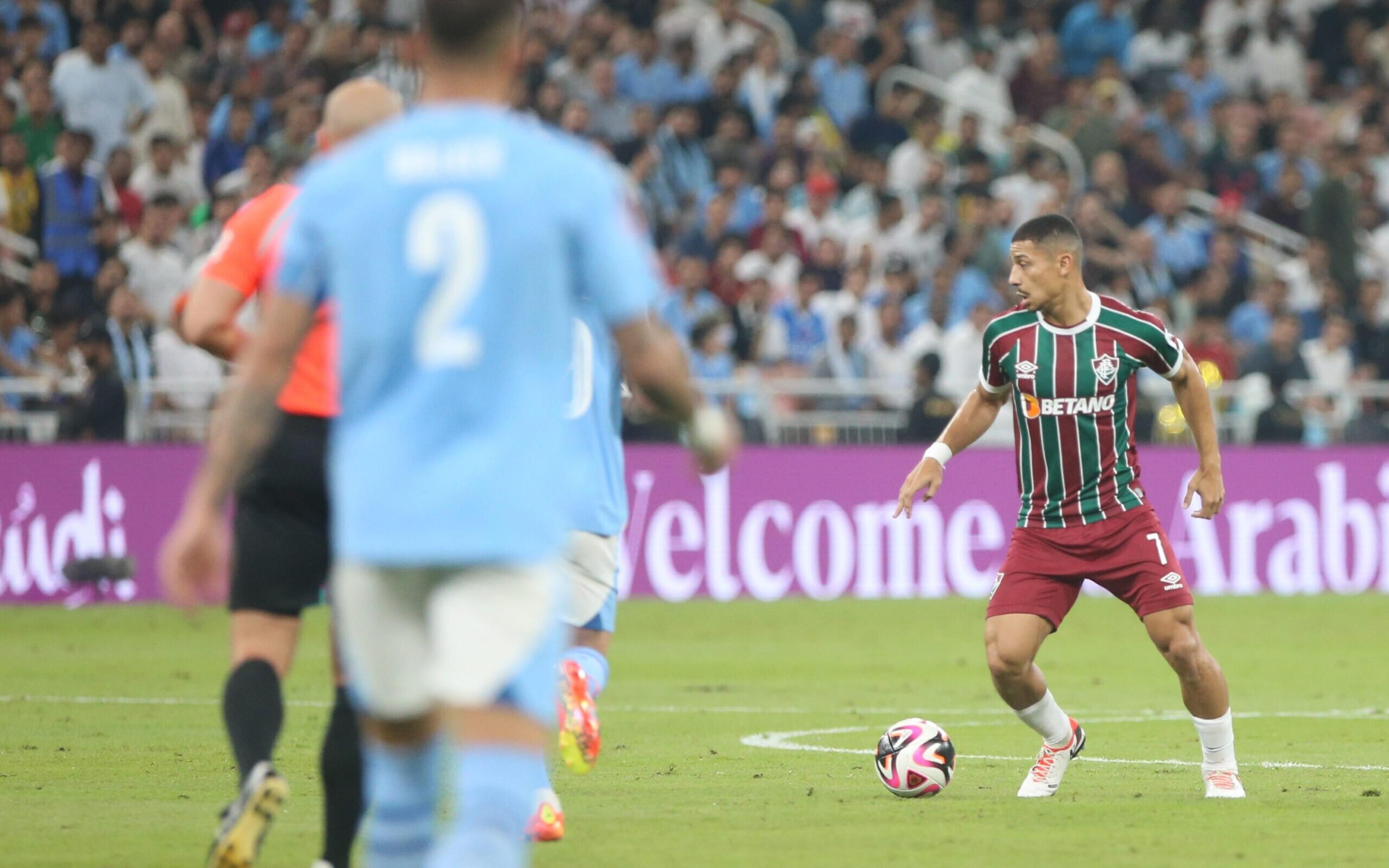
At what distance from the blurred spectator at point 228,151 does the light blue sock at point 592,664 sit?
13792 mm

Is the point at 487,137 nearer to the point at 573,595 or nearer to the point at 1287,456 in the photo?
the point at 573,595

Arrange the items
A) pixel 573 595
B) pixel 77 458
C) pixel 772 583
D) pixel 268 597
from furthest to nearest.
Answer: pixel 772 583
pixel 77 458
pixel 573 595
pixel 268 597

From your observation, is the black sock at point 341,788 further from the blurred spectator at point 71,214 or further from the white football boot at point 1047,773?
the blurred spectator at point 71,214

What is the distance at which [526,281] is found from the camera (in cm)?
429

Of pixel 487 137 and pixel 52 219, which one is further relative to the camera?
pixel 52 219

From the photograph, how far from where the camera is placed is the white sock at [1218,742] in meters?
8.59

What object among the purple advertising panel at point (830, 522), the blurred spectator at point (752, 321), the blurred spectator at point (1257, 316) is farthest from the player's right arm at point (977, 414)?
the blurred spectator at point (1257, 316)

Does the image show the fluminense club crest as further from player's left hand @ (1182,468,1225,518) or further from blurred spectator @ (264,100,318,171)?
blurred spectator @ (264,100,318,171)

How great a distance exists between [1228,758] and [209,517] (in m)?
5.28

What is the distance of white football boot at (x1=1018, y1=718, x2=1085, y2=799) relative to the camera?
344 inches

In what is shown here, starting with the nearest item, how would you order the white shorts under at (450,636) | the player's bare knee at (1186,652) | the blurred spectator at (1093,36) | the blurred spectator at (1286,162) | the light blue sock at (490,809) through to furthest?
the light blue sock at (490,809), the white shorts under at (450,636), the player's bare knee at (1186,652), the blurred spectator at (1286,162), the blurred spectator at (1093,36)

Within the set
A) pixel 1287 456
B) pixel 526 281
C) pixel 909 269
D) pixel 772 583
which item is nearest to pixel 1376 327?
pixel 1287 456

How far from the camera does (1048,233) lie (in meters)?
8.84

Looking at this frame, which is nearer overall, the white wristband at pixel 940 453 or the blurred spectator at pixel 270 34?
the white wristband at pixel 940 453
